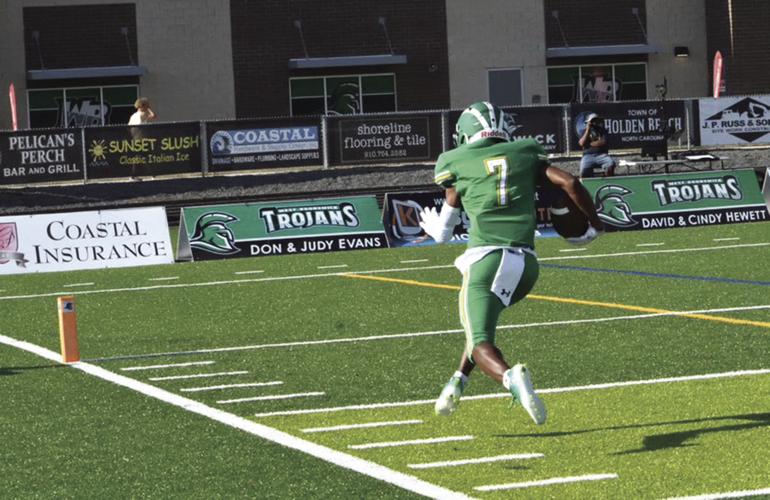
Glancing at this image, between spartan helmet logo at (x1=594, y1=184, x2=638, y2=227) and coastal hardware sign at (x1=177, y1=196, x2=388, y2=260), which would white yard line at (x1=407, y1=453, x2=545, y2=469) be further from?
spartan helmet logo at (x1=594, y1=184, x2=638, y2=227)

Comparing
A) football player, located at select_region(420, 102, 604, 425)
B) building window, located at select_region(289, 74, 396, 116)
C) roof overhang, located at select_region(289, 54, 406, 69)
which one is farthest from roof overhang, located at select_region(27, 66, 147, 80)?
football player, located at select_region(420, 102, 604, 425)

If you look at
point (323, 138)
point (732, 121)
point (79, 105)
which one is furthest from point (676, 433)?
point (79, 105)

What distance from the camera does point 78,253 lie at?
21.7 m

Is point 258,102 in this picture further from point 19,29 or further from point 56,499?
point 56,499

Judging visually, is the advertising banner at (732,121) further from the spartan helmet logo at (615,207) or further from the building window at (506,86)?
the building window at (506,86)

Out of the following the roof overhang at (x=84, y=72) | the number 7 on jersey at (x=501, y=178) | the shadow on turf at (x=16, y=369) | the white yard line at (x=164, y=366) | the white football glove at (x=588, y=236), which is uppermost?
the roof overhang at (x=84, y=72)

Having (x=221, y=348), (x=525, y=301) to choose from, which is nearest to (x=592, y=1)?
(x=525, y=301)

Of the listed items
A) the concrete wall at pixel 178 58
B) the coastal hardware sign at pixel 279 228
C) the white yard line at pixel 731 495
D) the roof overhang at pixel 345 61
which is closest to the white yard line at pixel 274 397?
the white yard line at pixel 731 495

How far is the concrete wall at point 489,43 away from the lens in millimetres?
46562

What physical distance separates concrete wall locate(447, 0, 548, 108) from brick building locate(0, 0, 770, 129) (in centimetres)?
3

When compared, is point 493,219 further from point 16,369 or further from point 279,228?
point 279,228

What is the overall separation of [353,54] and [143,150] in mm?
14830

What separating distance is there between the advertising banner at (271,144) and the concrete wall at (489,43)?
1385 centimetres

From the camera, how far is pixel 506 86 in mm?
47031
